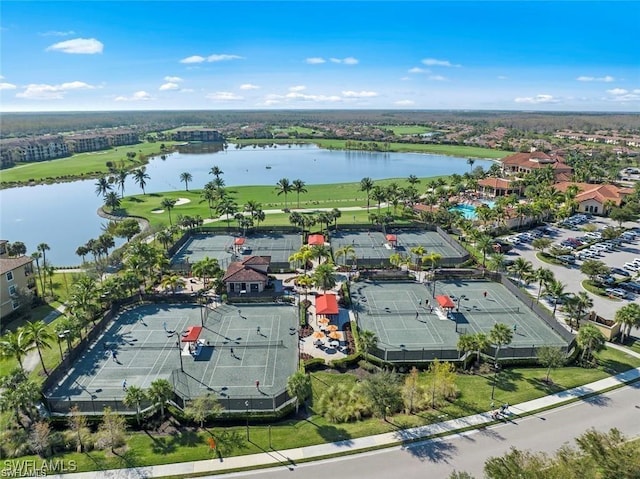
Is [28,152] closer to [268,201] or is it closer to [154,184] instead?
[154,184]

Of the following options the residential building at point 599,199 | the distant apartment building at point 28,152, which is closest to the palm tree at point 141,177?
the distant apartment building at point 28,152

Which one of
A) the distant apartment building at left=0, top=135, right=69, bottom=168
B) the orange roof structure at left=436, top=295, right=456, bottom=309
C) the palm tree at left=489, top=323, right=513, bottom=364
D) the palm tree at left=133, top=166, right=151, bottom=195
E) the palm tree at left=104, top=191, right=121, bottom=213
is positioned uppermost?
the distant apartment building at left=0, top=135, right=69, bottom=168

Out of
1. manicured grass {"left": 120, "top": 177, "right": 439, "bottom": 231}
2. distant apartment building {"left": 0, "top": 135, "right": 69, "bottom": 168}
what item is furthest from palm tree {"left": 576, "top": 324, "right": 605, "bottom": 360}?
distant apartment building {"left": 0, "top": 135, "right": 69, "bottom": 168}

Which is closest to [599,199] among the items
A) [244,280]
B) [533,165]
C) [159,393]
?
[533,165]

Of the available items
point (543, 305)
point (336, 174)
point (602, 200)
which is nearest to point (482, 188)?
point (602, 200)

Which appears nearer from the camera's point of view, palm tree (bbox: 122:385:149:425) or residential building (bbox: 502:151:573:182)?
palm tree (bbox: 122:385:149:425)

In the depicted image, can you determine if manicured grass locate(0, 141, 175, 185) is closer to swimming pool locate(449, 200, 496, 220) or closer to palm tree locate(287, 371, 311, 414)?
swimming pool locate(449, 200, 496, 220)
